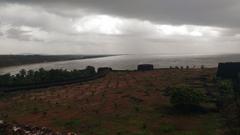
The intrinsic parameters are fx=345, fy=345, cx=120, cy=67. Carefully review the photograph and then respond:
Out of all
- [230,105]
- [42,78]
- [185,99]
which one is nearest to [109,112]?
[185,99]

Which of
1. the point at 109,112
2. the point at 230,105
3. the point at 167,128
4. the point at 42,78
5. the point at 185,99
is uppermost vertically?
the point at 185,99

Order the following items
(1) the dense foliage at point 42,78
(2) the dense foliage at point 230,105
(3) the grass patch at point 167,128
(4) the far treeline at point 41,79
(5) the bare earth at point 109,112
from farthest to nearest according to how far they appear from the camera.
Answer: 1. (1) the dense foliage at point 42,78
2. (4) the far treeline at point 41,79
3. (5) the bare earth at point 109,112
4. (3) the grass patch at point 167,128
5. (2) the dense foliage at point 230,105

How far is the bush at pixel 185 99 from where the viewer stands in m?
32.0

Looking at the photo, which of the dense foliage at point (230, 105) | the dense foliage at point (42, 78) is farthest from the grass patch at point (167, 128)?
the dense foliage at point (42, 78)

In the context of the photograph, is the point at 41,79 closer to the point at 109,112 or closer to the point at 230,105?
the point at 109,112

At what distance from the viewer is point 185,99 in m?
32.0

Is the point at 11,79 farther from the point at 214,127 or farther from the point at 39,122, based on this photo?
the point at 214,127

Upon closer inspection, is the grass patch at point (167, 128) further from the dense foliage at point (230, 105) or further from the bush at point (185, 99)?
the bush at point (185, 99)

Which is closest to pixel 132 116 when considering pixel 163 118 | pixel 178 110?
pixel 163 118

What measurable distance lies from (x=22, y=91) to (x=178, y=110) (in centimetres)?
2864

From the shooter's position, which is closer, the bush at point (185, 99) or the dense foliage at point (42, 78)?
the bush at point (185, 99)

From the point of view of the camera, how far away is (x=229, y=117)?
28.0 m

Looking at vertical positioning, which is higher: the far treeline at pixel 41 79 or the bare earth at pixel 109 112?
the far treeline at pixel 41 79

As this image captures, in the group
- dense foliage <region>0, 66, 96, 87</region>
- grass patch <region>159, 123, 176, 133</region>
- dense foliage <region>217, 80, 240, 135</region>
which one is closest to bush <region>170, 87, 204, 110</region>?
dense foliage <region>217, 80, 240, 135</region>
